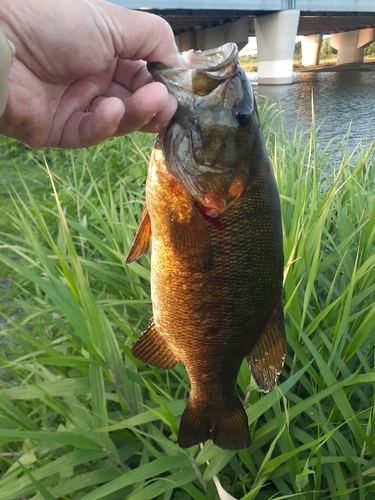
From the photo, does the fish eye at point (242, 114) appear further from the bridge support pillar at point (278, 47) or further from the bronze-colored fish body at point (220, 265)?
the bridge support pillar at point (278, 47)

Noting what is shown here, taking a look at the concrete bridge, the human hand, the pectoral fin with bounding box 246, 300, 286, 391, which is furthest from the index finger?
the concrete bridge

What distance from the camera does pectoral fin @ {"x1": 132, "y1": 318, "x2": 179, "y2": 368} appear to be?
1.39m

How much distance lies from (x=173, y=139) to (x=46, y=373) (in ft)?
3.25

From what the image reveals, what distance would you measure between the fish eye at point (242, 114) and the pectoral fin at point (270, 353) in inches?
21.4

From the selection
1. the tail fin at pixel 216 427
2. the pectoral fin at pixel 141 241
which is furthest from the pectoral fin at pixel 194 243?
the tail fin at pixel 216 427

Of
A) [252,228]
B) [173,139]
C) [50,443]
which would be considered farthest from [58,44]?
[50,443]

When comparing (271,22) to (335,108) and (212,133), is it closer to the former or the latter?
(335,108)

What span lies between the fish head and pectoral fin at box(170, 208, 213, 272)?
53 mm

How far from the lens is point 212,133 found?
3.91 feet

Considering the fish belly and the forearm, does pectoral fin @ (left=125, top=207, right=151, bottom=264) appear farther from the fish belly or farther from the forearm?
the forearm

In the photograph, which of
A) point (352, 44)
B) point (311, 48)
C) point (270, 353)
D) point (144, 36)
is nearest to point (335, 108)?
point (144, 36)

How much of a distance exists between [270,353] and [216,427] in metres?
0.28

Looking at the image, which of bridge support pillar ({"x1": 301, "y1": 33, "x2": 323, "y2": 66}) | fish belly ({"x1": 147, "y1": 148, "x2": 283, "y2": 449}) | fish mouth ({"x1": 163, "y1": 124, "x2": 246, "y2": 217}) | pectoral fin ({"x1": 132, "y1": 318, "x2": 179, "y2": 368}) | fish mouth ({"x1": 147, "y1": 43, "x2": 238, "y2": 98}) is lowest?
bridge support pillar ({"x1": 301, "y1": 33, "x2": 323, "y2": 66})

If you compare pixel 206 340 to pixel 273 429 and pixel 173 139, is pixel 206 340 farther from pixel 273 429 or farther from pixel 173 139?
pixel 173 139
